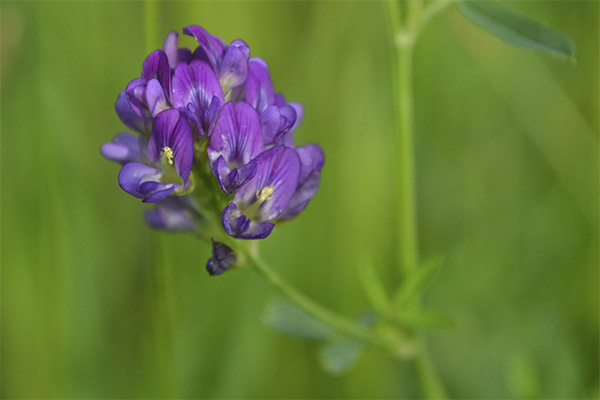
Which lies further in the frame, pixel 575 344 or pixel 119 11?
pixel 119 11

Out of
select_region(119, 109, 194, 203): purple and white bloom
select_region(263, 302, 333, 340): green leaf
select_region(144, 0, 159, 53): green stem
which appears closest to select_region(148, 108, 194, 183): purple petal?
select_region(119, 109, 194, 203): purple and white bloom

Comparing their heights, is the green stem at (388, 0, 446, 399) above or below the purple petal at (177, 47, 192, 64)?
below

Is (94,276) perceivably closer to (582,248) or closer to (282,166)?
(282,166)

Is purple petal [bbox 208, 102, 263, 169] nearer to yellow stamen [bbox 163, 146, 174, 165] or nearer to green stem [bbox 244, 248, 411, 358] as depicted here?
yellow stamen [bbox 163, 146, 174, 165]

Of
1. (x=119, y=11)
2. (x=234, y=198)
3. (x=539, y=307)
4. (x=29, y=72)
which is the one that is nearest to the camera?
(x=234, y=198)

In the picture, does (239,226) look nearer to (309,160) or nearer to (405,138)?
(309,160)

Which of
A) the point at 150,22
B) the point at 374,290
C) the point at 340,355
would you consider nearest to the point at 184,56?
the point at 150,22

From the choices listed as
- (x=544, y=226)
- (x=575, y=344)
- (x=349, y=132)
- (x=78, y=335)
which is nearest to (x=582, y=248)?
(x=544, y=226)
